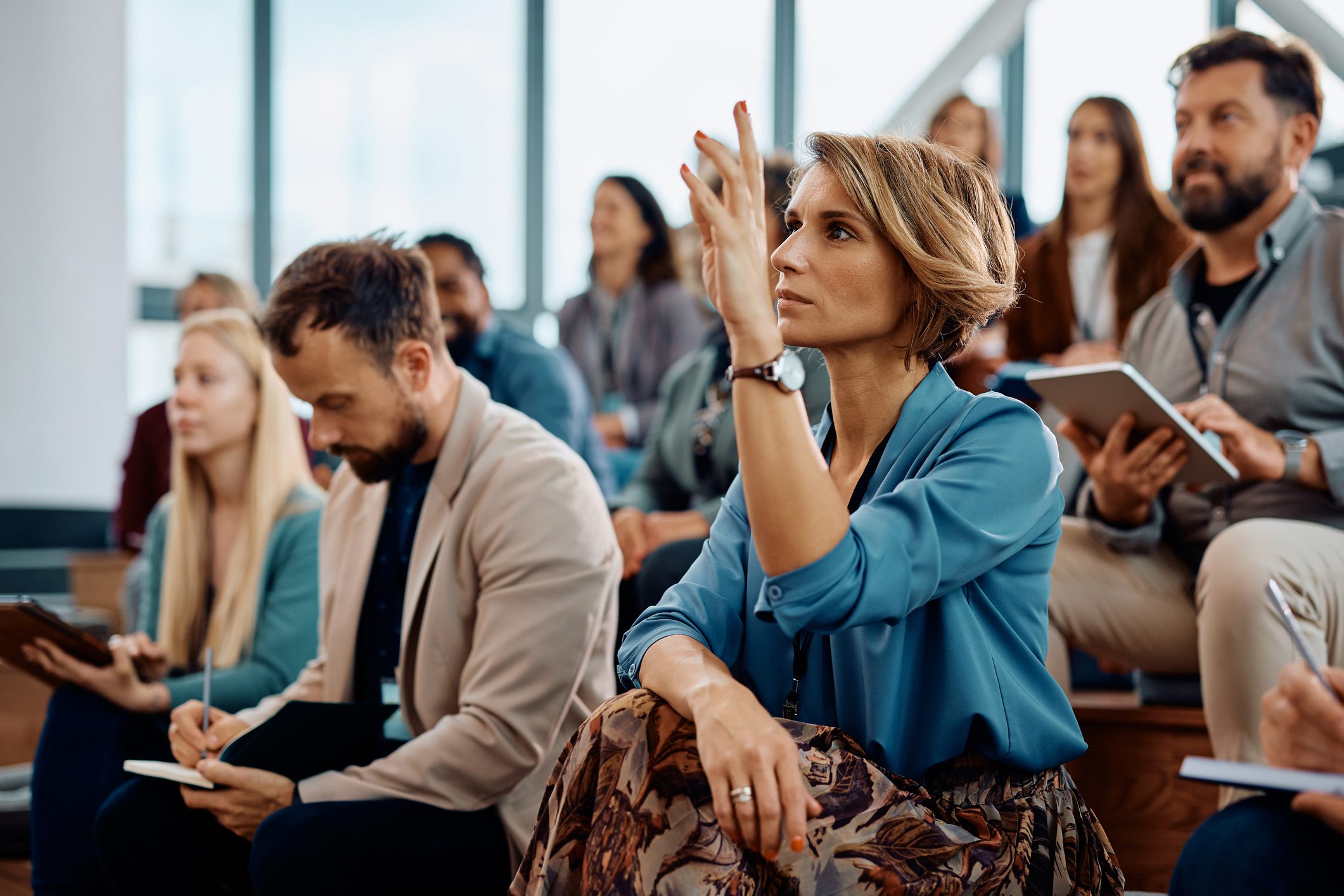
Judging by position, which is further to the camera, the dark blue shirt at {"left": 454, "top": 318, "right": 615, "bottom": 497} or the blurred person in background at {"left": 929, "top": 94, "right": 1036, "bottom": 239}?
the blurred person in background at {"left": 929, "top": 94, "right": 1036, "bottom": 239}

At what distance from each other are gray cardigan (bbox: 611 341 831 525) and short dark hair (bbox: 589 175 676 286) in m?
1.09

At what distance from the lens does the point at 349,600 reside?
6.24 ft

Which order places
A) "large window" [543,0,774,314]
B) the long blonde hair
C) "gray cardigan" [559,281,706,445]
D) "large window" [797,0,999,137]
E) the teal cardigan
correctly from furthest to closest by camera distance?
"large window" [797,0,999,137], "large window" [543,0,774,314], "gray cardigan" [559,281,706,445], the long blonde hair, the teal cardigan

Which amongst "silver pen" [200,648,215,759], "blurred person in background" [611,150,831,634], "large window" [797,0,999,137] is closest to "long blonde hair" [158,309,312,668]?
"silver pen" [200,648,215,759]

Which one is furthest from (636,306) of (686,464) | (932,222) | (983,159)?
(932,222)

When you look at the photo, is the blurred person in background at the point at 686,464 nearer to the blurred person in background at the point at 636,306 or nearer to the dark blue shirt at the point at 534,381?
the dark blue shirt at the point at 534,381

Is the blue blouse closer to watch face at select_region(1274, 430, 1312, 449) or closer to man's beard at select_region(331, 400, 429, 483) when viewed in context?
man's beard at select_region(331, 400, 429, 483)

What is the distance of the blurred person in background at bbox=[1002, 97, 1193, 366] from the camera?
278cm

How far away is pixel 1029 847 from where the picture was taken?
1127 millimetres

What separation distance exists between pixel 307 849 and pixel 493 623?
1.18ft

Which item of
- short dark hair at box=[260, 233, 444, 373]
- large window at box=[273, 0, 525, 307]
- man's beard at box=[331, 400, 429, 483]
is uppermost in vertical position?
large window at box=[273, 0, 525, 307]

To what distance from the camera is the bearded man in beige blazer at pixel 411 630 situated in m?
1.61

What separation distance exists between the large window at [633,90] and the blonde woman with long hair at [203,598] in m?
3.78

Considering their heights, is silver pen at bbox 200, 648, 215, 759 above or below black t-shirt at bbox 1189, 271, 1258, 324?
below
